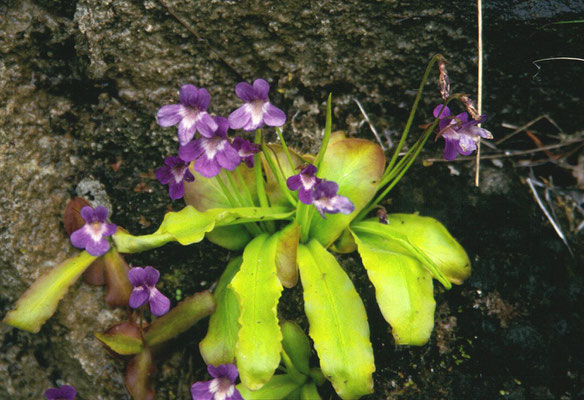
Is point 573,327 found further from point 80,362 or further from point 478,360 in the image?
point 80,362

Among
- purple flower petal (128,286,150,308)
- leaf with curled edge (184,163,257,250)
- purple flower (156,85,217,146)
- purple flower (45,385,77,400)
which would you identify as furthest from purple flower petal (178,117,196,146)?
purple flower (45,385,77,400)

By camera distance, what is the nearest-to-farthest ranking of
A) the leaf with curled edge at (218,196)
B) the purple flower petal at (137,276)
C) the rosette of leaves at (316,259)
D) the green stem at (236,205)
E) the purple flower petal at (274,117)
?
the purple flower petal at (274,117)
the rosette of leaves at (316,259)
the purple flower petal at (137,276)
the green stem at (236,205)
the leaf with curled edge at (218,196)

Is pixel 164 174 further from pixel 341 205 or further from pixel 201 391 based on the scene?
pixel 201 391

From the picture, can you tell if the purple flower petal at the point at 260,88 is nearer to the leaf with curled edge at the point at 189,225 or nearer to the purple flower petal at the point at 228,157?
the purple flower petal at the point at 228,157

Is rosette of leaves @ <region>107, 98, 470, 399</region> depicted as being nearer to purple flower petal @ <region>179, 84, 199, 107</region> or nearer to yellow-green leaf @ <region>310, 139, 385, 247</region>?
yellow-green leaf @ <region>310, 139, 385, 247</region>

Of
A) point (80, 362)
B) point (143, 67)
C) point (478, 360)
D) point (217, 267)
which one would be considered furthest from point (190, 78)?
point (478, 360)

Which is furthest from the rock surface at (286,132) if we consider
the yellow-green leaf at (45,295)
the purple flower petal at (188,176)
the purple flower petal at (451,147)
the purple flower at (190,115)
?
the purple flower at (190,115)

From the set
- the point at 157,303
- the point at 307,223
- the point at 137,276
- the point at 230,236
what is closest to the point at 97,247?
the point at 137,276
